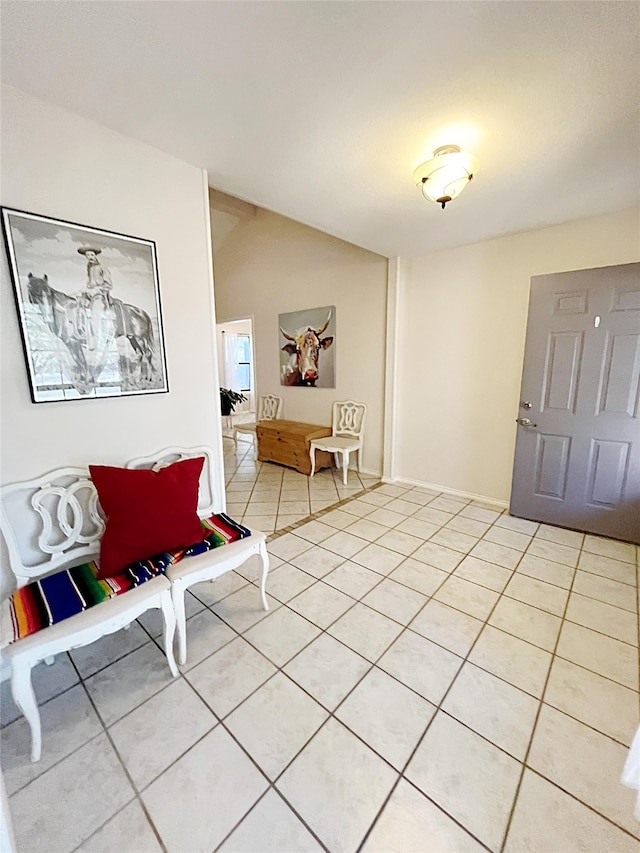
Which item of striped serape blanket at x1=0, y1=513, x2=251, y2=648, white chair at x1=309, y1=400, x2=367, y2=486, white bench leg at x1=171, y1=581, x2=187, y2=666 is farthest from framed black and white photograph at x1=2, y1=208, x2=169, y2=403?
white chair at x1=309, y1=400, x2=367, y2=486

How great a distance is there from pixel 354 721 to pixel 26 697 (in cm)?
115

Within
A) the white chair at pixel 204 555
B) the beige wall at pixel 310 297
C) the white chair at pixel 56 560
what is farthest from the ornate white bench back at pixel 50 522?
the beige wall at pixel 310 297

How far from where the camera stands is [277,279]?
15.7 ft

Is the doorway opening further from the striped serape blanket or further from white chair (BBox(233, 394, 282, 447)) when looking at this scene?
the striped serape blanket

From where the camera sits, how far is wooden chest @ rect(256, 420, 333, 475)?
4.21 m

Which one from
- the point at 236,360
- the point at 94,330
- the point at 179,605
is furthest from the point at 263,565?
the point at 236,360

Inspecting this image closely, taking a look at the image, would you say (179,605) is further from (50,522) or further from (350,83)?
(350,83)

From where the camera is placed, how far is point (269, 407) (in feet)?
17.1

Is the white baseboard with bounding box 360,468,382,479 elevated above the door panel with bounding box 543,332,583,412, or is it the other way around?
the door panel with bounding box 543,332,583,412

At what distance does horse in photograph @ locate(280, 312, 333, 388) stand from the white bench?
3.06 metres

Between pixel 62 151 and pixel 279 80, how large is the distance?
98cm

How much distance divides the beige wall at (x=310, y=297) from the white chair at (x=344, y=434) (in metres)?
0.11

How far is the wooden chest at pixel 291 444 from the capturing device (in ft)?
13.8

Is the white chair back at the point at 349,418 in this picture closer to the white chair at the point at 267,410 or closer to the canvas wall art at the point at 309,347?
the canvas wall art at the point at 309,347
